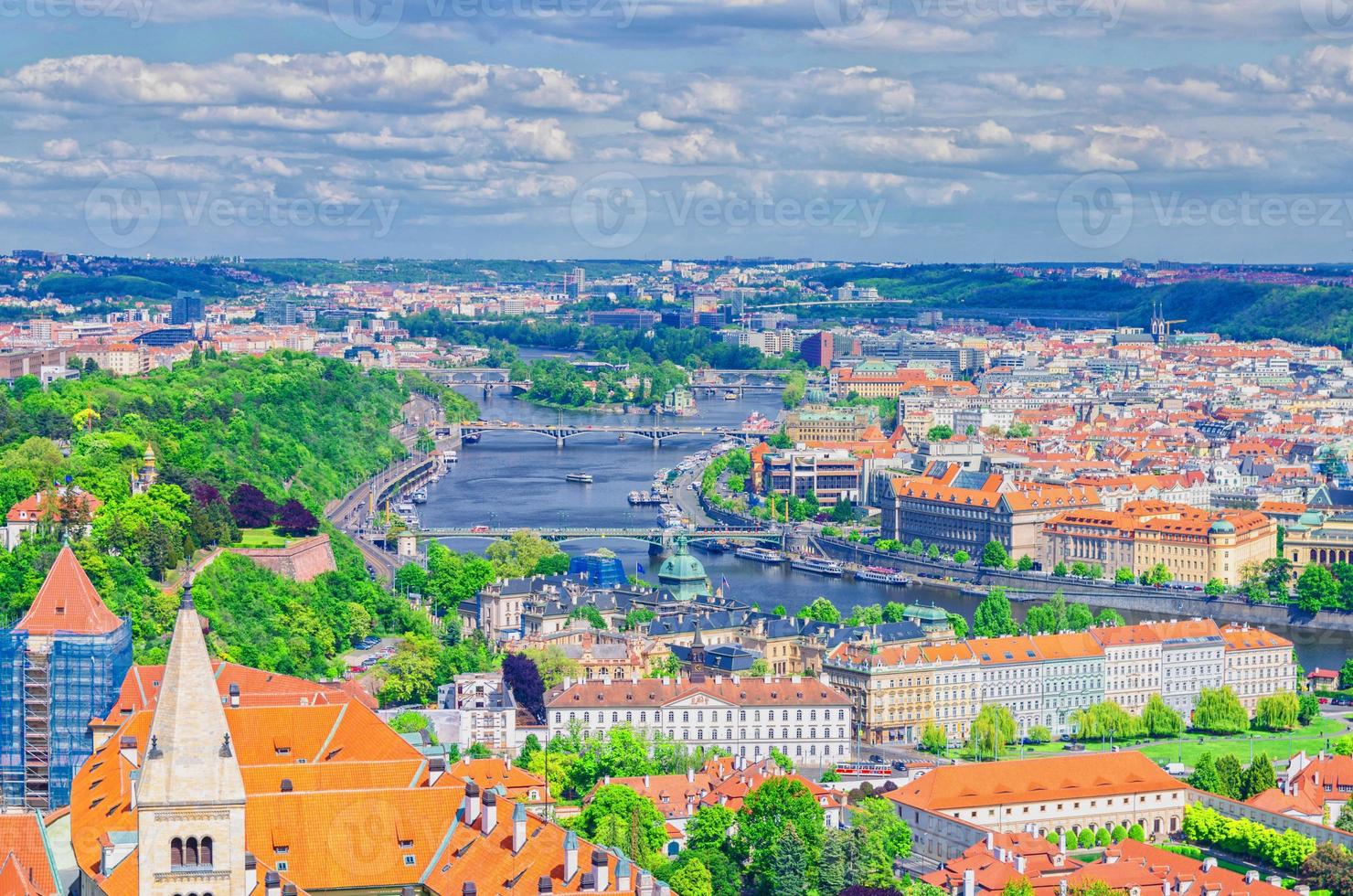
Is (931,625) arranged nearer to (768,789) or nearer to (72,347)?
(768,789)

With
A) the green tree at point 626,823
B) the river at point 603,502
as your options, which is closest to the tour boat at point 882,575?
the river at point 603,502

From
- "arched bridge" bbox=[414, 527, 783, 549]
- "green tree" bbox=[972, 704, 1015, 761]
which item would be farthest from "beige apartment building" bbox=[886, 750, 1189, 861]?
"arched bridge" bbox=[414, 527, 783, 549]

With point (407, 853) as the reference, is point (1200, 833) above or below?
below

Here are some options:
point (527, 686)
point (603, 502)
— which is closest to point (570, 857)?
point (527, 686)

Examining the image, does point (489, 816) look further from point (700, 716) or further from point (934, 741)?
point (934, 741)

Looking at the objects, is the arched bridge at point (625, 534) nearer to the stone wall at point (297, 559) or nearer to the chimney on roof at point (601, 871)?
the stone wall at point (297, 559)

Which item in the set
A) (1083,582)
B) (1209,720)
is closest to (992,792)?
(1209,720)
